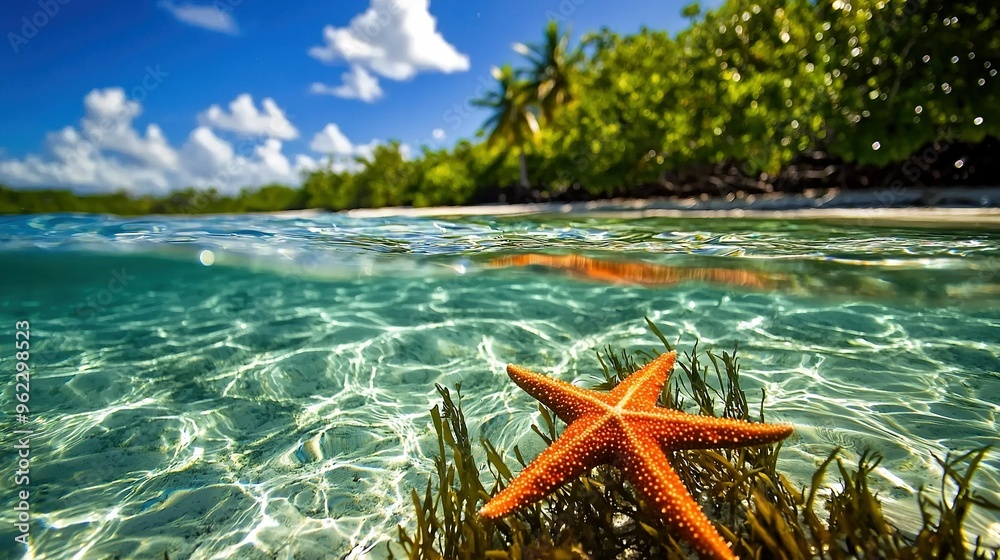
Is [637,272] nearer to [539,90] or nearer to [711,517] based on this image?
[711,517]

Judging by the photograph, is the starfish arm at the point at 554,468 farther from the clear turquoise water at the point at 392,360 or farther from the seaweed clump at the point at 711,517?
the clear turquoise water at the point at 392,360

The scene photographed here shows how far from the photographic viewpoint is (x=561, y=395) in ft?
8.15

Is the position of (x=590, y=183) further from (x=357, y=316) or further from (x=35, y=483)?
(x=35, y=483)

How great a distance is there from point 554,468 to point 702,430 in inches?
29.4

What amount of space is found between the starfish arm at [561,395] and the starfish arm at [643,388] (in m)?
0.13

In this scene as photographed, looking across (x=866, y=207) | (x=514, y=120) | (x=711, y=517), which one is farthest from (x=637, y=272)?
(x=514, y=120)

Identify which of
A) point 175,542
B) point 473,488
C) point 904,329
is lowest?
point 904,329

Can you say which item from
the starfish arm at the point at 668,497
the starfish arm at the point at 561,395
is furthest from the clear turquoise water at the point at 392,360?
the starfish arm at the point at 668,497

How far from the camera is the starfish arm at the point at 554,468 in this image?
78.6 inches

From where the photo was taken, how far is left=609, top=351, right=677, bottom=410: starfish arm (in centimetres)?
238

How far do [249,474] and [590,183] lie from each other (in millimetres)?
25597

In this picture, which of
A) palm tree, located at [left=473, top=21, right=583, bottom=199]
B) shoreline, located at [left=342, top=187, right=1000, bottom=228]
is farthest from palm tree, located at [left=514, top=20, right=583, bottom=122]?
shoreline, located at [left=342, top=187, right=1000, bottom=228]

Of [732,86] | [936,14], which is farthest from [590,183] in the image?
[936,14]

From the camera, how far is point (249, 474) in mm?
4156
